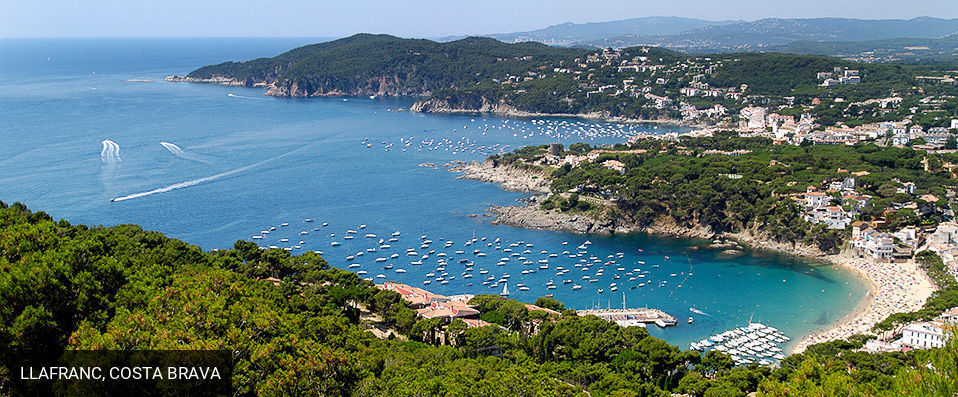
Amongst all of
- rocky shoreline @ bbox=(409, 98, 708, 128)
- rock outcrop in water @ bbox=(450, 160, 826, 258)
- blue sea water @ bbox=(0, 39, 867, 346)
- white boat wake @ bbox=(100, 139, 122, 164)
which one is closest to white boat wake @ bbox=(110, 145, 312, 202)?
blue sea water @ bbox=(0, 39, 867, 346)

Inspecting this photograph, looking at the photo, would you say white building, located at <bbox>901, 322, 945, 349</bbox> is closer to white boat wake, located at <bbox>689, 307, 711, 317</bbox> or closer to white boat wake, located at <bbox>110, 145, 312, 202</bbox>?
white boat wake, located at <bbox>689, 307, 711, 317</bbox>

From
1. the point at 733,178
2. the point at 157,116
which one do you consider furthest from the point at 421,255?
the point at 157,116

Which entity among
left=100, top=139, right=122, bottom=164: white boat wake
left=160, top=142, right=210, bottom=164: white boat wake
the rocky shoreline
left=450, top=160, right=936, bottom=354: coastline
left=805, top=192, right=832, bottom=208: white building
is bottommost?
left=450, top=160, right=936, bottom=354: coastline

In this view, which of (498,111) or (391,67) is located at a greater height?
(391,67)

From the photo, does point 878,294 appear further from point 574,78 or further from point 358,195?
point 574,78

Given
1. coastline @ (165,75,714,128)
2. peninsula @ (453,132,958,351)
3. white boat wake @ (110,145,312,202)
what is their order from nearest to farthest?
peninsula @ (453,132,958,351)
white boat wake @ (110,145,312,202)
coastline @ (165,75,714,128)

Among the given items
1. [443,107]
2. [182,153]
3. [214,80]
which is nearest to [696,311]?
[182,153]

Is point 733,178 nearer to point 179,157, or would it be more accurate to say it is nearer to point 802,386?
point 802,386
